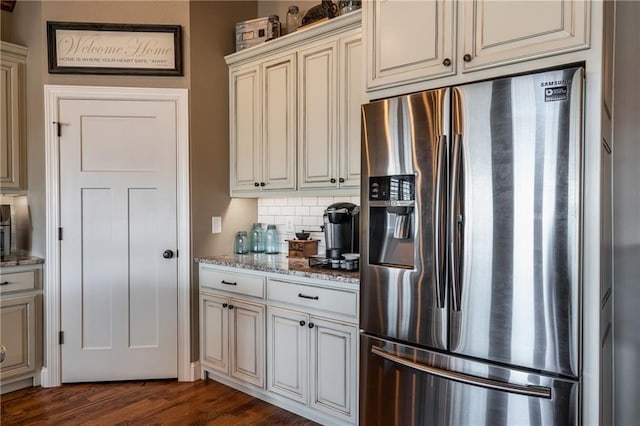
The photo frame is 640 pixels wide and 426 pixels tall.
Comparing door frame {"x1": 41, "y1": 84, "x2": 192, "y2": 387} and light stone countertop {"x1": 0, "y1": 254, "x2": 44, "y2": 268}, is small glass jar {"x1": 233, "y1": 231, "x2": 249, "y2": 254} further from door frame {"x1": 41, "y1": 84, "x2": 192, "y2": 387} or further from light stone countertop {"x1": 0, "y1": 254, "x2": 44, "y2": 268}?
light stone countertop {"x1": 0, "y1": 254, "x2": 44, "y2": 268}

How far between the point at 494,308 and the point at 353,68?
65.5 inches

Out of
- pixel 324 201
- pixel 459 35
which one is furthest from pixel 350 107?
pixel 459 35

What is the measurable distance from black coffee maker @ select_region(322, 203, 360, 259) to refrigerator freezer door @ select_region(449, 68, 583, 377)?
3.41 feet

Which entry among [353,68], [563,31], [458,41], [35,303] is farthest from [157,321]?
[563,31]

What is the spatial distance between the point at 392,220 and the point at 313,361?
3.47ft

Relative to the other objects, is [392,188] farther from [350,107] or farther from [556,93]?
[350,107]

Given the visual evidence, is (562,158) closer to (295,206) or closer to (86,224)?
(295,206)

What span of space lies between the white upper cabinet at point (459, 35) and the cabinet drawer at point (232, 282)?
1.44 meters

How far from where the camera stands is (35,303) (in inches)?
129

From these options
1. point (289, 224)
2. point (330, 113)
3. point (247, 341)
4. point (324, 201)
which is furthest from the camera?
point (289, 224)

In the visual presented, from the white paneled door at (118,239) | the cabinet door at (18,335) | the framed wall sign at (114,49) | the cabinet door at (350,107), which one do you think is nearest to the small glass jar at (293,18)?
the cabinet door at (350,107)

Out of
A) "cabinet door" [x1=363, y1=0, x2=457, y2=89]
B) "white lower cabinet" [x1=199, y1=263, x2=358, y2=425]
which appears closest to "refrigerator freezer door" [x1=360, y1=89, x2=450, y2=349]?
"cabinet door" [x1=363, y1=0, x2=457, y2=89]

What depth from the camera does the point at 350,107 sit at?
280 centimetres

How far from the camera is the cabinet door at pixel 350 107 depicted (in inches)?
109
